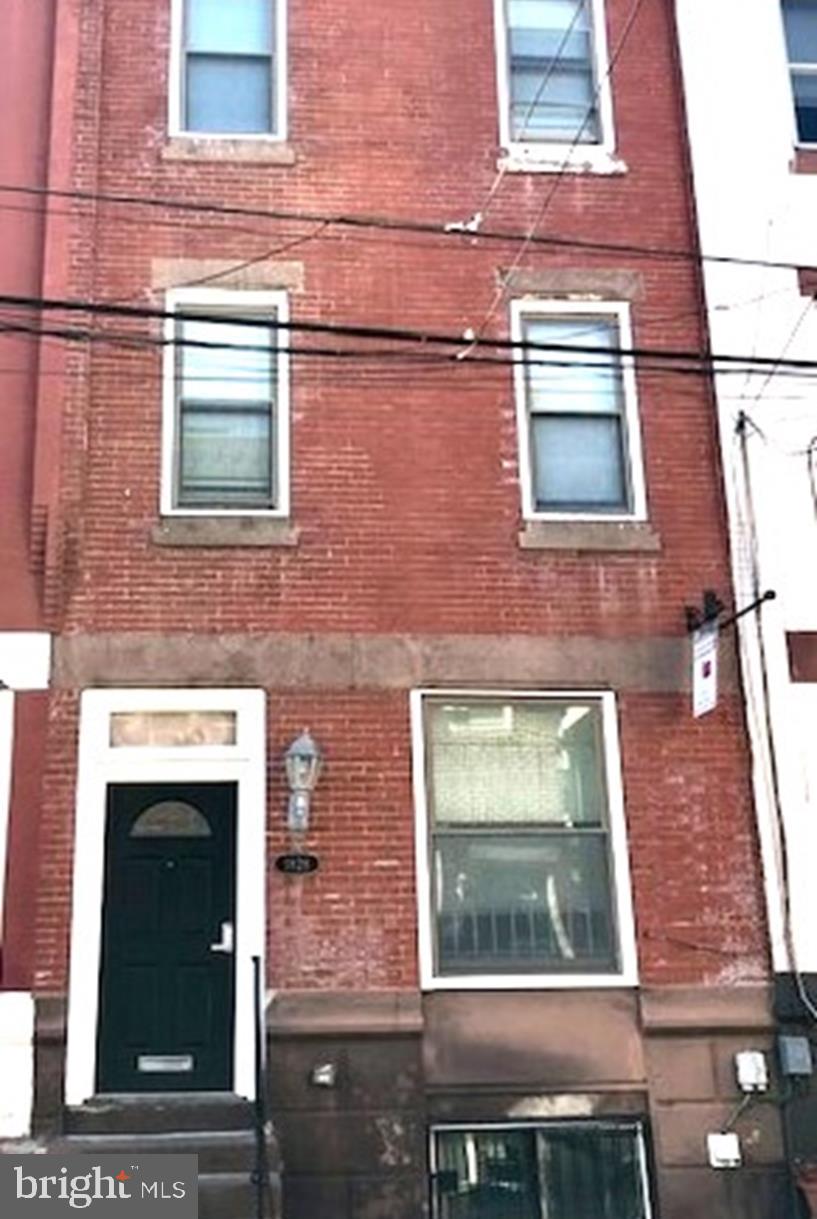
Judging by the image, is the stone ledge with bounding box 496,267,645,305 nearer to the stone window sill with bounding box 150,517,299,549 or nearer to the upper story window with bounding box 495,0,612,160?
the upper story window with bounding box 495,0,612,160

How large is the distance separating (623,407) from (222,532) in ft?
10.6

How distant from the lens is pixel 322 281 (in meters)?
10.9

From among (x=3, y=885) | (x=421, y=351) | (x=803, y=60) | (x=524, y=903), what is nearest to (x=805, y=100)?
(x=803, y=60)

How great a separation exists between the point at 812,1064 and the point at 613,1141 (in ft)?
4.60

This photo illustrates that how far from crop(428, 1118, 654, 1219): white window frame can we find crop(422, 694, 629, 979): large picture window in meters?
0.94

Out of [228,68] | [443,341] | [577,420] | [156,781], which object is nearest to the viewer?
[156,781]

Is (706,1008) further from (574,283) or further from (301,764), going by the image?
(574,283)

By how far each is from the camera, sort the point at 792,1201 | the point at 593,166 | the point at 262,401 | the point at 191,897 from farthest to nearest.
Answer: the point at 593,166
the point at 262,401
the point at 191,897
the point at 792,1201

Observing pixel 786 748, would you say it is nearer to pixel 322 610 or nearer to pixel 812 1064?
pixel 812 1064

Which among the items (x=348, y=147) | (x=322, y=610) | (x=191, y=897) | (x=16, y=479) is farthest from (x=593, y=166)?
(x=191, y=897)

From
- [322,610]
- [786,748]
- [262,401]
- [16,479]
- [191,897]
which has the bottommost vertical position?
[191,897]

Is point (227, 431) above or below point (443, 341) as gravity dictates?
Answer: below

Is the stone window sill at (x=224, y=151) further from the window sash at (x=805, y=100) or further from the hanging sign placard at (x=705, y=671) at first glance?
the hanging sign placard at (x=705, y=671)

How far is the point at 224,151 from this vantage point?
36.5 feet
